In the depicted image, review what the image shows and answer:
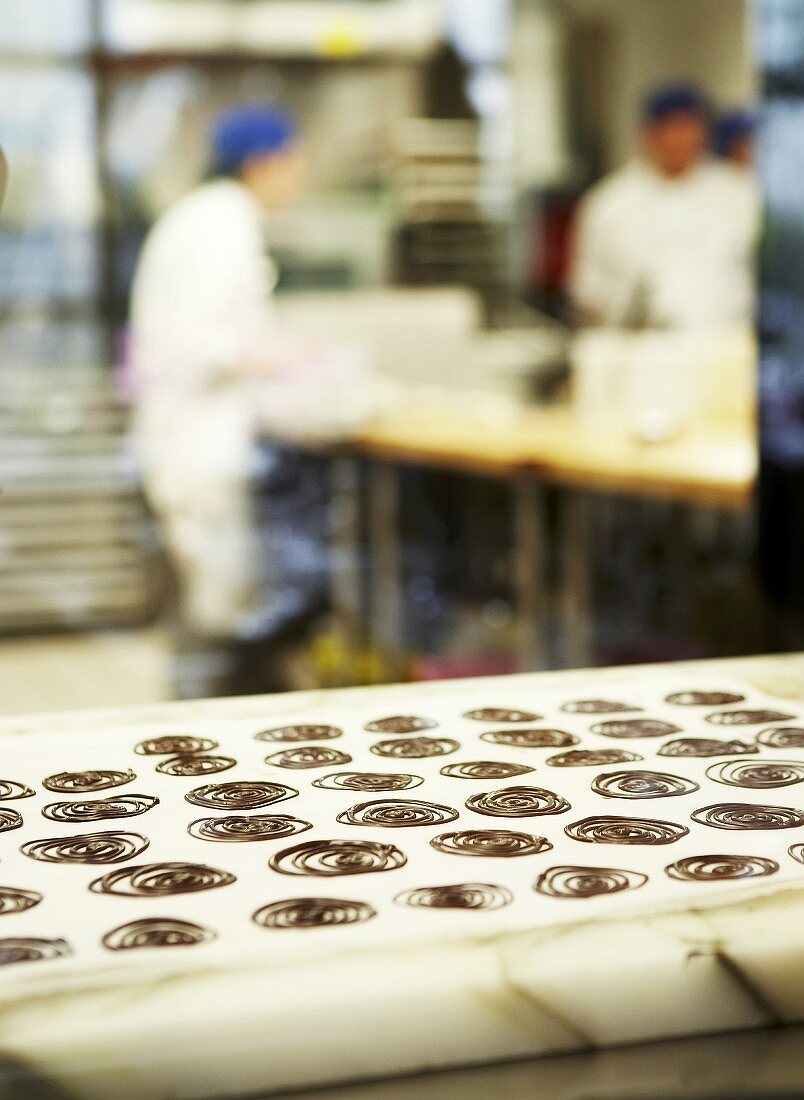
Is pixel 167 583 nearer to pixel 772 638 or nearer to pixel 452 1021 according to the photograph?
pixel 772 638

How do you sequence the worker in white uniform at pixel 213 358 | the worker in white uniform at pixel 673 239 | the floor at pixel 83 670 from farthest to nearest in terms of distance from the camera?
the worker in white uniform at pixel 673 239 < the floor at pixel 83 670 < the worker in white uniform at pixel 213 358

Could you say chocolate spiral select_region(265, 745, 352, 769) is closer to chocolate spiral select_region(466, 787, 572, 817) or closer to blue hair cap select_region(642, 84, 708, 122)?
chocolate spiral select_region(466, 787, 572, 817)

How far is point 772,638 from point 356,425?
1414mm

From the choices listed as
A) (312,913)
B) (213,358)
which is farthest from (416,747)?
(213,358)

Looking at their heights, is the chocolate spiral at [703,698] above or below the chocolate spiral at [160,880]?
above

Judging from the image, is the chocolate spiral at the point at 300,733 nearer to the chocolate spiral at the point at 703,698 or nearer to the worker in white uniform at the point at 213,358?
the chocolate spiral at the point at 703,698

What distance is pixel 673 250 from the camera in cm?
471

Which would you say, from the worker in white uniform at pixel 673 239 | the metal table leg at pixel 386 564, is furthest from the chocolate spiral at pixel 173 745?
the worker in white uniform at pixel 673 239

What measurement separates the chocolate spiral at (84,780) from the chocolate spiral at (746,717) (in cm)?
37

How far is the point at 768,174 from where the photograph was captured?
259cm

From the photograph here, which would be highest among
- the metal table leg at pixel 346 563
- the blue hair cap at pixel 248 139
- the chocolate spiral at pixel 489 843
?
the blue hair cap at pixel 248 139

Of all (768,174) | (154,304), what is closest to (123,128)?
(154,304)

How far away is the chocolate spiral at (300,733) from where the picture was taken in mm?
965

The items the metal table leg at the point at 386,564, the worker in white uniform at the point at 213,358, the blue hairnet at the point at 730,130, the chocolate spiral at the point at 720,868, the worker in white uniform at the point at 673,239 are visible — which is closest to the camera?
the chocolate spiral at the point at 720,868
